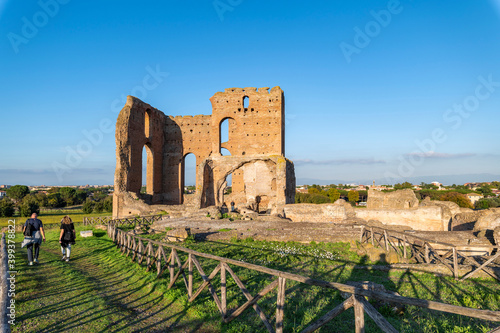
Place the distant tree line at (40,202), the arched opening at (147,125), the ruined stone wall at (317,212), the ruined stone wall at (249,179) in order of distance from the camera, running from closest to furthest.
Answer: the ruined stone wall at (317,212), the ruined stone wall at (249,179), the arched opening at (147,125), the distant tree line at (40,202)

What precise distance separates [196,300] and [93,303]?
1805 mm

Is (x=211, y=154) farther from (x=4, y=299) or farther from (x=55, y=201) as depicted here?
(x=55, y=201)

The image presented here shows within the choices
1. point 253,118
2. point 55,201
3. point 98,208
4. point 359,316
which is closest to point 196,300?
point 359,316

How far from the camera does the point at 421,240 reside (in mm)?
8953

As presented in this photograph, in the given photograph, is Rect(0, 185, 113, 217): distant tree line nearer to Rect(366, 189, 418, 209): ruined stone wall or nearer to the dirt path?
the dirt path

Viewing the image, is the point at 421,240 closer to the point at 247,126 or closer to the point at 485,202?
the point at 247,126

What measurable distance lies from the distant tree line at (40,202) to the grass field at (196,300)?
3162 cm

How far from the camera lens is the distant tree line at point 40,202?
32.7m

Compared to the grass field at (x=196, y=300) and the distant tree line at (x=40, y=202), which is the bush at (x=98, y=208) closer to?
the distant tree line at (x=40, y=202)

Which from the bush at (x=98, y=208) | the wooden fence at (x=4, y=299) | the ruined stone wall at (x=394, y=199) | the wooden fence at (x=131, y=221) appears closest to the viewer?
the wooden fence at (x=4, y=299)

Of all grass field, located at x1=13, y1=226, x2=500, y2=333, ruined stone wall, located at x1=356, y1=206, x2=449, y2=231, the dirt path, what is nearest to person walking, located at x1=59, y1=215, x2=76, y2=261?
grass field, located at x1=13, y1=226, x2=500, y2=333

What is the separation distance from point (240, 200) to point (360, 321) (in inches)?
1008

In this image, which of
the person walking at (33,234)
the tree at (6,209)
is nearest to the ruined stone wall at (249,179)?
the person walking at (33,234)

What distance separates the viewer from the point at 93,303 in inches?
201
